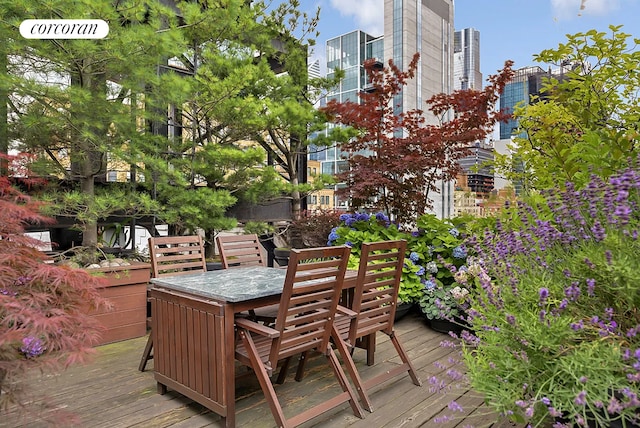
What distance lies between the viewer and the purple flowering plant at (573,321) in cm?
97

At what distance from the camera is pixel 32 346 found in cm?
156

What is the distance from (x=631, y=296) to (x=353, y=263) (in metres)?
3.13

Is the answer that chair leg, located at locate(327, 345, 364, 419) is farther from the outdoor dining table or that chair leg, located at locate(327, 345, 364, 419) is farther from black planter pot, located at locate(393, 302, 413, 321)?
black planter pot, located at locate(393, 302, 413, 321)

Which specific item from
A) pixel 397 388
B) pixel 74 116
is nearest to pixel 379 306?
pixel 397 388

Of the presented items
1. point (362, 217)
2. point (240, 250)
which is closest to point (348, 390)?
point (240, 250)

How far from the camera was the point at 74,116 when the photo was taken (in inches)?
133

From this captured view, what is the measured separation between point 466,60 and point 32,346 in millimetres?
6316

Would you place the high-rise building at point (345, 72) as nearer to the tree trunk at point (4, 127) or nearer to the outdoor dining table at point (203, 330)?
the outdoor dining table at point (203, 330)

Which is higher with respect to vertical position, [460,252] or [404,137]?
[404,137]

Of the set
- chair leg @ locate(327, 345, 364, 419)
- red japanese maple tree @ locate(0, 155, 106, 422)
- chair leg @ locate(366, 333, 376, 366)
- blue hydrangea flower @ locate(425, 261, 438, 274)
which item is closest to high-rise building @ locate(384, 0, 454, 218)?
blue hydrangea flower @ locate(425, 261, 438, 274)

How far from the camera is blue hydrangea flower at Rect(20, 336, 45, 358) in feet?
4.81

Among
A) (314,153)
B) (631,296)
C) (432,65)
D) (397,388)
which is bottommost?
(397,388)

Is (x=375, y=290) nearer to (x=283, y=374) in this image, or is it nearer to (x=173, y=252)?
(x=283, y=374)

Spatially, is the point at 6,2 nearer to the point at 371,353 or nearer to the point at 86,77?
the point at 86,77
